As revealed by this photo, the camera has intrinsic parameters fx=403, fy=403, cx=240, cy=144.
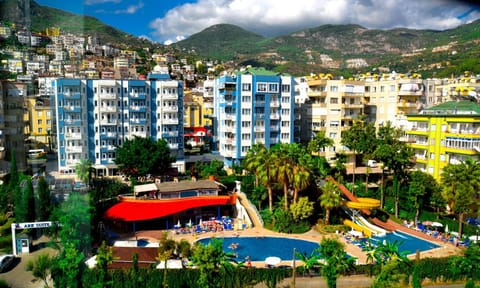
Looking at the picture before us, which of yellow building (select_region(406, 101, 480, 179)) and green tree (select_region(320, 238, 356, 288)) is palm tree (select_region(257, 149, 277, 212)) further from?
yellow building (select_region(406, 101, 480, 179))

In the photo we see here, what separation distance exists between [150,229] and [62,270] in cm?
944

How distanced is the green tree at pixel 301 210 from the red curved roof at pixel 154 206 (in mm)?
2947

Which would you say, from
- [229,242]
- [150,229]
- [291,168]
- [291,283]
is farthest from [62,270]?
[291,168]

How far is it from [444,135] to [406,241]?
6773mm

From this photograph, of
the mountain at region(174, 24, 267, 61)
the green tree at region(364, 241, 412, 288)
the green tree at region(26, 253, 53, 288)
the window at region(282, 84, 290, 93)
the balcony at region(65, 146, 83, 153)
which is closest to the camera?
the balcony at region(65, 146, 83, 153)

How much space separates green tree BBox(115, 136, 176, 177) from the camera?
20.6 meters

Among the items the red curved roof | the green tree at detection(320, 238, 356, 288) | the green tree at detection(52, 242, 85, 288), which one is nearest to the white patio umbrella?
the green tree at detection(320, 238, 356, 288)

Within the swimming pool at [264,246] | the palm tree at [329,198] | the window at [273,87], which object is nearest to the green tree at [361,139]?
the window at [273,87]

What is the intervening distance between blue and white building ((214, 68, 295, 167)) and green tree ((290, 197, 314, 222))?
840 centimetres

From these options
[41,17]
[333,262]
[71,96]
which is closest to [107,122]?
[71,96]

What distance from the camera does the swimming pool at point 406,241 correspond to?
1452 centimetres

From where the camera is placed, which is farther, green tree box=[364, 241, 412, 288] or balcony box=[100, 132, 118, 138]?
balcony box=[100, 132, 118, 138]

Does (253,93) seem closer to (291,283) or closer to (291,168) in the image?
(291,168)

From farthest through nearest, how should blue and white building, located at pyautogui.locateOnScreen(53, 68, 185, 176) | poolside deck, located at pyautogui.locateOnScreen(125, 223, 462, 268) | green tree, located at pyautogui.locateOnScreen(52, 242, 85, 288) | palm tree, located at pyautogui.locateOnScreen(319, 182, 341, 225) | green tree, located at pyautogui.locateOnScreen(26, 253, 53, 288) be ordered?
blue and white building, located at pyautogui.locateOnScreen(53, 68, 185, 176) → palm tree, located at pyautogui.locateOnScreen(319, 182, 341, 225) → poolside deck, located at pyautogui.locateOnScreen(125, 223, 462, 268) → green tree, located at pyautogui.locateOnScreen(26, 253, 53, 288) → green tree, located at pyautogui.locateOnScreen(52, 242, 85, 288)
